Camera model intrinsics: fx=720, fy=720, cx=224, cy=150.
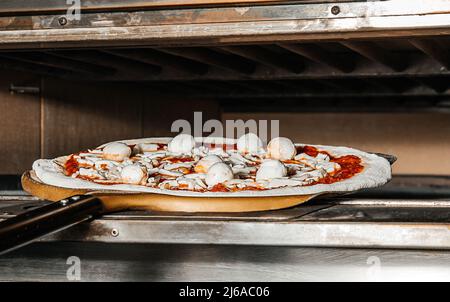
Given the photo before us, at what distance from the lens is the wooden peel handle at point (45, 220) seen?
0.98 metres

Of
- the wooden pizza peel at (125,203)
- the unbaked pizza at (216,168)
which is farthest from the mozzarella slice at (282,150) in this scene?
the wooden pizza peel at (125,203)

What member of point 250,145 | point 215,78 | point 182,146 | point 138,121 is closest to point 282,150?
point 250,145

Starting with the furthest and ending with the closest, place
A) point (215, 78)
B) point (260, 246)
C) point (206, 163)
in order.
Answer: point (215, 78)
point (206, 163)
point (260, 246)

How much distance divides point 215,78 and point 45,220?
3.50ft

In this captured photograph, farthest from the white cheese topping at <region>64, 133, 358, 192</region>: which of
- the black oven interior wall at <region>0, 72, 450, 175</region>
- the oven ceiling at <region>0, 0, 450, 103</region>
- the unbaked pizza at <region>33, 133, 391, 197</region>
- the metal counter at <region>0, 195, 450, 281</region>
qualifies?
the black oven interior wall at <region>0, 72, 450, 175</region>

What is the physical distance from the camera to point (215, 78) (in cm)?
203

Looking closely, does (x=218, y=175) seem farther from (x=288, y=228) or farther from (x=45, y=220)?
(x=45, y=220)

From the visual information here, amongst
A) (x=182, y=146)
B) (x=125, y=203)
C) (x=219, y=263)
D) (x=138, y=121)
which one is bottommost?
(x=219, y=263)

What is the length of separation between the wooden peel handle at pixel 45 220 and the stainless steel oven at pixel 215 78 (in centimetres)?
4

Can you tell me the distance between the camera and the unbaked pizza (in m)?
1.29

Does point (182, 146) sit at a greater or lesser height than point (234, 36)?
lesser

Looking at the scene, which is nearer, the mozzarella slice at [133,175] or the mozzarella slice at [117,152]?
the mozzarella slice at [133,175]

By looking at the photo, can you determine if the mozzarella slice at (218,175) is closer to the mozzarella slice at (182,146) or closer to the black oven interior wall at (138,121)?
the mozzarella slice at (182,146)
